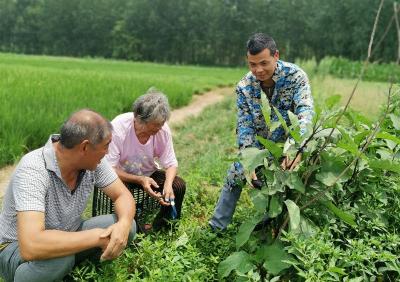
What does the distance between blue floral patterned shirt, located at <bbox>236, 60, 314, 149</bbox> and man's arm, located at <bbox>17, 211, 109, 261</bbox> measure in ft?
5.01

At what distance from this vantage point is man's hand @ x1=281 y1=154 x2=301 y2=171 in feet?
8.92

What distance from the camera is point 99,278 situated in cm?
254

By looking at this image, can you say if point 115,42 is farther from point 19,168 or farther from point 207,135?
point 19,168

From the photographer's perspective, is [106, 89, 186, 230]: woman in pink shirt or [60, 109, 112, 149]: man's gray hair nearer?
[60, 109, 112, 149]: man's gray hair

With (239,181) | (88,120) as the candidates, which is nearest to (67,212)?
(88,120)

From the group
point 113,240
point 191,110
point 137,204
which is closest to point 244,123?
point 137,204

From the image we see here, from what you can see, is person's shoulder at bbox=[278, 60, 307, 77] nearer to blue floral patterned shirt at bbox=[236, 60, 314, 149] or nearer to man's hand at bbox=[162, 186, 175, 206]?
blue floral patterned shirt at bbox=[236, 60, 314, 149]

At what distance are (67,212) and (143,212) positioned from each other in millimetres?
1101

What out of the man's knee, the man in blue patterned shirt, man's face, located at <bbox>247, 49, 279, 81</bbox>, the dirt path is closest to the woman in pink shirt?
the man in blue patterned shirt

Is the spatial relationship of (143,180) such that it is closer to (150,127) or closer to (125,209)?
(150,127)

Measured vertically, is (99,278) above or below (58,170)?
below

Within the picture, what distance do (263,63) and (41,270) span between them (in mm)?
1963

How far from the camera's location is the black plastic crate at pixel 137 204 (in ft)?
11.2

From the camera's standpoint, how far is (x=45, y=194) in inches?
97.2
